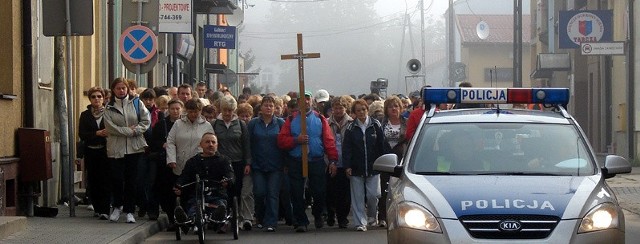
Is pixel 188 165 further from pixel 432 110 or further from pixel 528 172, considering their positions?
pixel 528 172

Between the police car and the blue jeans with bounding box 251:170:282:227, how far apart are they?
5.51 metres

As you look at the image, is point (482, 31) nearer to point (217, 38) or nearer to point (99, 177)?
point (217, 38)

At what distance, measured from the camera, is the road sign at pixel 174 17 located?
24547 millimetres

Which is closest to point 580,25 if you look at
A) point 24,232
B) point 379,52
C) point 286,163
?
point 286,163

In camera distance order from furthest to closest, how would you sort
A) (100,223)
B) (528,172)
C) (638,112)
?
(638,112)
(100,223)
(528,172)

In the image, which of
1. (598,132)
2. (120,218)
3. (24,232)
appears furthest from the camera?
(598,132)

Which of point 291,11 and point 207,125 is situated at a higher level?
point 291,11

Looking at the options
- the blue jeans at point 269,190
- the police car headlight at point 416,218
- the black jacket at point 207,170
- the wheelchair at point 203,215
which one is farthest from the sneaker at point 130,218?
the police car headlight at point 416,218

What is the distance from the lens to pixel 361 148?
1747cm

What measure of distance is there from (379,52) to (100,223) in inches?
4787

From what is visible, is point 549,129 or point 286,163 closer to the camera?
point 549,129

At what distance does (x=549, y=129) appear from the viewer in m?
11.5

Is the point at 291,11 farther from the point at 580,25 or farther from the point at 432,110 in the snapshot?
the point at 432,110

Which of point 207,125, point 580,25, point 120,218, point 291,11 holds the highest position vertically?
point 291,11
